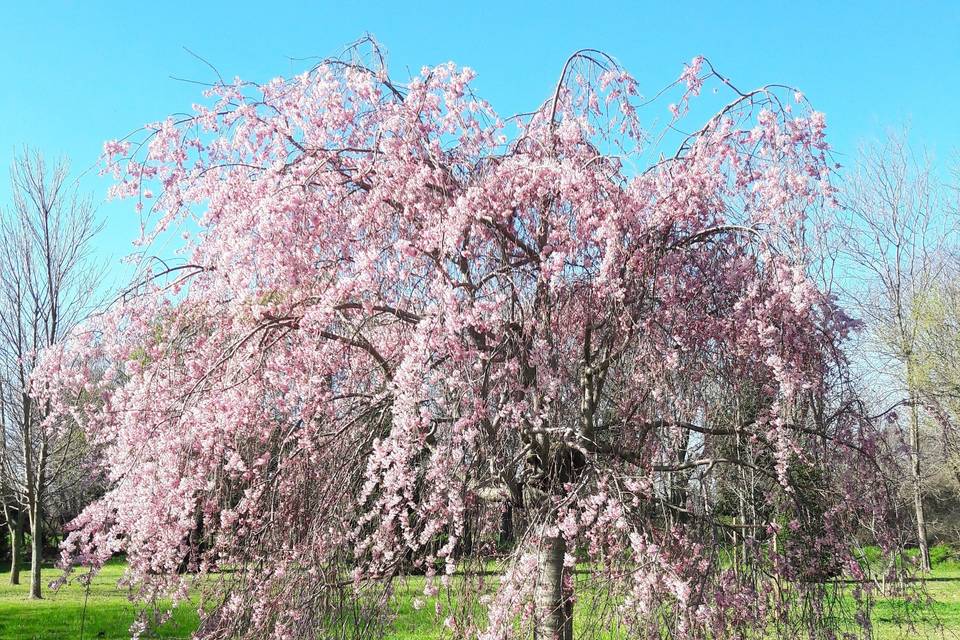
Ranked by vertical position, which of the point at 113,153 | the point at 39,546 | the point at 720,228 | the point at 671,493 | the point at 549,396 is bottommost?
the point at 39,546

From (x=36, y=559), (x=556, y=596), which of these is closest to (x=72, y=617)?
(x=36, y=559)

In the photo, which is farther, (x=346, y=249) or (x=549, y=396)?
(x=346, y=249)

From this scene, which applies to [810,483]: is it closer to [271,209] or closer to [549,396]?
[549,396]

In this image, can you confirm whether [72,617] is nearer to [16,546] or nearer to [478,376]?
[16,546]

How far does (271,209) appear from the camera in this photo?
3773 mm

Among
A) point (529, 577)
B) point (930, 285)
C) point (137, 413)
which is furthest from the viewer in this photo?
point (930, 285)

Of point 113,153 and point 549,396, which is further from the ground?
point 113,153

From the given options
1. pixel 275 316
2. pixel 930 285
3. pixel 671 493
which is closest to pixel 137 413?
pixel 275 316

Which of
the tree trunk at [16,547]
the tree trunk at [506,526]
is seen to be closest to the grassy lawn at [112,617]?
the tree trunk at [16,547]

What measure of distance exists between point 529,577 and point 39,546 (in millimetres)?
11890

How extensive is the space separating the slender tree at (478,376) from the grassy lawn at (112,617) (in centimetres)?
203

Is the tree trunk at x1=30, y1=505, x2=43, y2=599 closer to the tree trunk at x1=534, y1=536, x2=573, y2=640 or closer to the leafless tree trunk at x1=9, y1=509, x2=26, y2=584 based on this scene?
the leafless tree trunk at x1=9, y1=509, x2=26, y2=584

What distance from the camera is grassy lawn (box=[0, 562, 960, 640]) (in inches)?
274

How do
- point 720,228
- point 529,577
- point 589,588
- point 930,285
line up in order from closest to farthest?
point 529,577 → point 589,588 → point 720,228 → point 930,285
